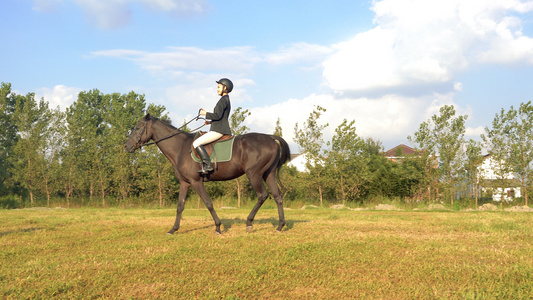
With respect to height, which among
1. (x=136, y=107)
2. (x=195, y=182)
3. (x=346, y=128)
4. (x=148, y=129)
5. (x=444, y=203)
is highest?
(x=136, y=107)

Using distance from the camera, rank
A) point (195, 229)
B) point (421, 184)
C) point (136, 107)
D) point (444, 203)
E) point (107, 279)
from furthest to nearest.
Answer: point (136, 107), point (421, 184), point (444, 203), point (195, 229), point (107, 279)

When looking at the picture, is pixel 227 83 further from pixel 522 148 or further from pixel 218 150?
pixel 522 148

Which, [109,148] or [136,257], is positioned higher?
[109,148]

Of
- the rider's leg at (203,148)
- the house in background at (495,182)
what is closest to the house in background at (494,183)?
the house in background at (495,182)

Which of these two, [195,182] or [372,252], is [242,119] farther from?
[372,252]

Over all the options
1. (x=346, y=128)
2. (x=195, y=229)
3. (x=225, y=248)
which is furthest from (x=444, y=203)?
(x=225, y=248)

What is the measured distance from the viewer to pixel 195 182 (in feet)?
34.5

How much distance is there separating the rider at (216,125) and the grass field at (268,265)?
1.88 m

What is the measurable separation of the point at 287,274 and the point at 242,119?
24599mm

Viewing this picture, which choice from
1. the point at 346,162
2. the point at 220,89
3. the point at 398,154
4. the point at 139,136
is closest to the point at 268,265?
the point at 220,89

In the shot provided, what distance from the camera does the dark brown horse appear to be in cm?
1054

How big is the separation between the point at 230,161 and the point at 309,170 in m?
20.2

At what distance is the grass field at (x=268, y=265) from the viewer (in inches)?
207

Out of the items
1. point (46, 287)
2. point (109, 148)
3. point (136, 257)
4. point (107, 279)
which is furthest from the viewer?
point (109, 148)
